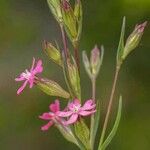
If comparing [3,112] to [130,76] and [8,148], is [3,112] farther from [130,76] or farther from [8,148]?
[130,76]

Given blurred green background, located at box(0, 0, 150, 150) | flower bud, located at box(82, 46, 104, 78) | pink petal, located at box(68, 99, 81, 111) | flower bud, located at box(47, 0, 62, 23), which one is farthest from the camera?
blurred green background, located at box(0, 0, 150, 150)

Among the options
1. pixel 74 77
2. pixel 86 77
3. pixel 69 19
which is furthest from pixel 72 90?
pixel 86 77

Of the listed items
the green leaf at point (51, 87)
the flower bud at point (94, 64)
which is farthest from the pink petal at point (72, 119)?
the flower bud at point (94, 64)

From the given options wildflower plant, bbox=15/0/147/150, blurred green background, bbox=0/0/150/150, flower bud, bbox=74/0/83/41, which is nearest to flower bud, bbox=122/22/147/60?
wildflower plant, bbox=15/0/147/150

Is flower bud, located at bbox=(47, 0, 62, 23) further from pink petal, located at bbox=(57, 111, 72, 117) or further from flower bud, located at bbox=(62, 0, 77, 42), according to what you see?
pink petal, located at bbox=(57, 111, 72, 117)

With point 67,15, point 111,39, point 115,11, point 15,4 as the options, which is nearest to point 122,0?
point 115,11

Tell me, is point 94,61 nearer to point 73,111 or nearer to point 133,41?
point 133,41

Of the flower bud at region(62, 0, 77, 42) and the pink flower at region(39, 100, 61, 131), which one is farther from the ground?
the flower bud at region(62, 0, 77, 42)
